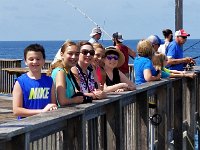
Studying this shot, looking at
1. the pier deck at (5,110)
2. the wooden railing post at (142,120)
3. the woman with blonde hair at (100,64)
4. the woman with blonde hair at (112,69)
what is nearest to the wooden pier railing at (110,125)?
the wooden railing post at (142,120)

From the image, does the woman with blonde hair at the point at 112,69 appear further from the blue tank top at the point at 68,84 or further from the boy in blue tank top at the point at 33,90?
the boy in blue tank top at the point at 33,90

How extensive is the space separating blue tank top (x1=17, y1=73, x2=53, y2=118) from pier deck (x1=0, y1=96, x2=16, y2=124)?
5538 millimetres

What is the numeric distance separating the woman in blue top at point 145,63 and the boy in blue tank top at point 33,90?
8.76 feet

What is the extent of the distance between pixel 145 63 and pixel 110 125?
196 cm

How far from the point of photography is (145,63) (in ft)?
24.6

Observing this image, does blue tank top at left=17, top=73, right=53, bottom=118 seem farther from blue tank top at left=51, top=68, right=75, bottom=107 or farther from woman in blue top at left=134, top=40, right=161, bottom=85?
woman in blue top at left=134, top=40, right=161, bottom=85

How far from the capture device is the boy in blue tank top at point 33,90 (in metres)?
4.67

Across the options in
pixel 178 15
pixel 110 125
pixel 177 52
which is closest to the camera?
pixel 110 125

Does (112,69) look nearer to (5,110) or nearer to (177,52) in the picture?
(177,52)

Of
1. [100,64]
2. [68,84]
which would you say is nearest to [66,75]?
[68,84]

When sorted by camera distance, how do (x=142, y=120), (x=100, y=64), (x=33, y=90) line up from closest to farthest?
1. (x=33, y=90)
2. (x=100, y=64)
3. (x=142, y=120)

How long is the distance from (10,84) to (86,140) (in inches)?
539

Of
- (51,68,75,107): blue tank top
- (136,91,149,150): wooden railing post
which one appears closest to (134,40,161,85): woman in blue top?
(136,91,149,150): wooden railing post

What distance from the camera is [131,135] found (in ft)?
22.2
